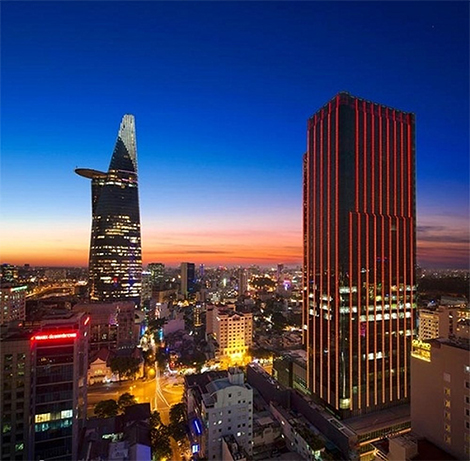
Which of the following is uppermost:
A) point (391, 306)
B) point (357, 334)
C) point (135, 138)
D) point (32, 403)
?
point (135, 138)

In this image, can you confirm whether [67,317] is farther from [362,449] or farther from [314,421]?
[362,449]

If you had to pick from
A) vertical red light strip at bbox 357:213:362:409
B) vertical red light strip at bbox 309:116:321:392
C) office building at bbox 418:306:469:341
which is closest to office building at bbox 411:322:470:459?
vertical red light strip at bbox 357:213:362:409

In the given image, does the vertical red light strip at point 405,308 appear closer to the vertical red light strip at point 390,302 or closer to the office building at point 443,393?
the vertical red light strip at point 390,302

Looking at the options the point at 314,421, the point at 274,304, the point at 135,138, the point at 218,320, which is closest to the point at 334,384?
the point at 314,421

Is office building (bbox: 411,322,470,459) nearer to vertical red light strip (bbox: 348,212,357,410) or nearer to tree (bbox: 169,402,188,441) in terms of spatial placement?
vertical red light strip (bbox: 348,212,357,410)

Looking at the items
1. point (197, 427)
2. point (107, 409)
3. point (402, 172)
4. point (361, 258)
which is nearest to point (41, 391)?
point (107, 409)
